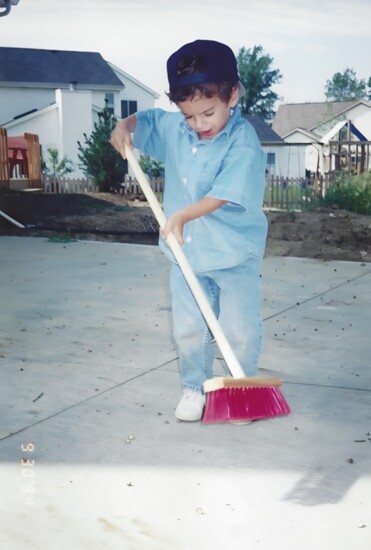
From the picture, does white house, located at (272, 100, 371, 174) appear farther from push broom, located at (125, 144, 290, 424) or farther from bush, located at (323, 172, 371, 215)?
push broom, located at (125, 144, 290, 424)

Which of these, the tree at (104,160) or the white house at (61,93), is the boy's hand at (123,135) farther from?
the white house at (61,93)

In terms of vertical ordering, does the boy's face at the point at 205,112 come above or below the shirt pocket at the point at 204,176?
above

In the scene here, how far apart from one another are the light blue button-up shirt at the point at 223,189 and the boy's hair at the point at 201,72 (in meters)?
0.18

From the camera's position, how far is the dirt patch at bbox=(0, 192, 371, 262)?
9.08 meters

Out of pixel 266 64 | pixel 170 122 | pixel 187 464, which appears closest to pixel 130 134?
pixel 170 122

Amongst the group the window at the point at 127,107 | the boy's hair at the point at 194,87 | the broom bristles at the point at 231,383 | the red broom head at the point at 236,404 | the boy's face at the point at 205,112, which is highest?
the window at the point at 127,107

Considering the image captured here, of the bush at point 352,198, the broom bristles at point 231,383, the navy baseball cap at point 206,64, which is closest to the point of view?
the broom bristles at point 231,383

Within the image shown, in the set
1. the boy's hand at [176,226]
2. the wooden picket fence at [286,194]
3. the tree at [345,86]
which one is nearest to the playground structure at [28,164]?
the wooden picket fence at [286,194]

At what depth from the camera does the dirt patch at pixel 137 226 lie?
9078 millimetres

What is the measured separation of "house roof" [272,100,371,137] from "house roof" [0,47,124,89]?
19.6 meters

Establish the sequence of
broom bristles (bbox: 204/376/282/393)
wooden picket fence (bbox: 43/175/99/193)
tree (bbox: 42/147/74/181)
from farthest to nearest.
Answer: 1. tree (bbox: 42/147/74/181)
2. wooden picket fence (bbox: 43/175/99/193)
3. broom bristles (bbox: 204/376/282/393)

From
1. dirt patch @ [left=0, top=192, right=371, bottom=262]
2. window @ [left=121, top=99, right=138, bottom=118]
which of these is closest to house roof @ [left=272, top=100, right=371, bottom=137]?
window @ [left=121, top=99, right=138, bottom=118]

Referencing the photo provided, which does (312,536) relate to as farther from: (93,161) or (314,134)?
(314,134)

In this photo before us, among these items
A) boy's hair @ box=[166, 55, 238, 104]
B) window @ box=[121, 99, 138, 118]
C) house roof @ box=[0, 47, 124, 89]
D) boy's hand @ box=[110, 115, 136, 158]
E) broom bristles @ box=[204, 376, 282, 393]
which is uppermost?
house roof @ box=[0, 47, 124, 89]
